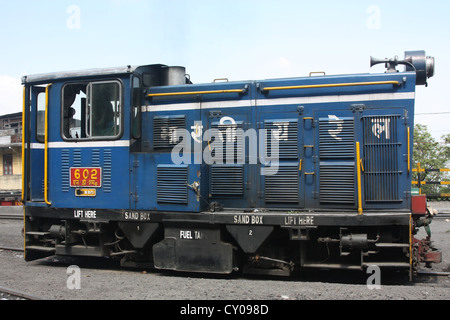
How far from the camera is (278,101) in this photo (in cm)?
736

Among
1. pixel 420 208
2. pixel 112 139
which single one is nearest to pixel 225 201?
pixel 112 139

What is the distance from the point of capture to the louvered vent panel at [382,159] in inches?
267

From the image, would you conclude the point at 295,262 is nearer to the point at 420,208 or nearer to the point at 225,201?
the point at 225,201

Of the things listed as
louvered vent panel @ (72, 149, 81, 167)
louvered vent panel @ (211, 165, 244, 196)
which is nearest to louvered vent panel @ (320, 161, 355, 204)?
louvered vent panel @ (211, 165, 244, 196)

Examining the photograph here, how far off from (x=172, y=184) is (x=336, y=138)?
9.47 ft

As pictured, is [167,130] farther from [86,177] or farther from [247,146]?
[86,177]

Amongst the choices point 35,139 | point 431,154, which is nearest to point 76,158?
point 35,139

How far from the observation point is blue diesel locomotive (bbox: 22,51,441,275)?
678 cm

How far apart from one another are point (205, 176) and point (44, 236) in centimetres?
347

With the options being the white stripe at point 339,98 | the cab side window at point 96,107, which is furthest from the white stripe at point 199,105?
the cab side window at point 96,107

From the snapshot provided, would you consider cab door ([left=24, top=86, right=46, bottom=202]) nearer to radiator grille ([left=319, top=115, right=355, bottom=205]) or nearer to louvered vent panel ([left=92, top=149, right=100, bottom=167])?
louvered vent panel ([left=92, top=149, right=100, bottom=167])

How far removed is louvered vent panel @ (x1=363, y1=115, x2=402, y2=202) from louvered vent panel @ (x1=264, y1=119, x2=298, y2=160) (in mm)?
1161

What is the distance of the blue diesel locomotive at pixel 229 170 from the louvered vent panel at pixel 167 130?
0.07 ft

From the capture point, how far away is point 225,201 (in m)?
7.52
